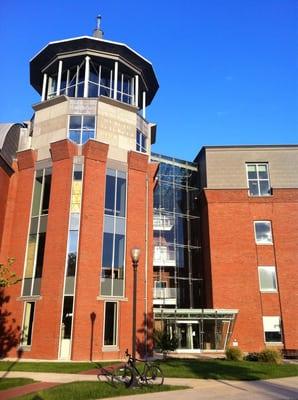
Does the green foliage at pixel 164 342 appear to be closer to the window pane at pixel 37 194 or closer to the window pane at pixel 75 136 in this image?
the window pane at pixel 37 194

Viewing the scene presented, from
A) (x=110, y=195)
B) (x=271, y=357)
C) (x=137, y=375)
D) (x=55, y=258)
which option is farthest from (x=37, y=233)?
(x=271, y=357)

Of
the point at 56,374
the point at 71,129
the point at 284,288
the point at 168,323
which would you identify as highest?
the point at 71,129

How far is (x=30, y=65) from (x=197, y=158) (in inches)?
666

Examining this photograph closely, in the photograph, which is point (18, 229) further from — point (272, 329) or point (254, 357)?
point (272, 329)

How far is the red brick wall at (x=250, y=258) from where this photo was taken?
29.0 m

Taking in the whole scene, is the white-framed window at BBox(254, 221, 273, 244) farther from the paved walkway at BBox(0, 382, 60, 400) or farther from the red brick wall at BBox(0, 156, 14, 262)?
the paved walkway at BBox(0, 382, 60, 400)

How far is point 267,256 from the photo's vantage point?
102 feet

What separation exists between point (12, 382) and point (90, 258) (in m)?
10.1

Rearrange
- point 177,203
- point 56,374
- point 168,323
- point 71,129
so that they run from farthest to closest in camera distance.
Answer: point 177,203 → point 168,323 → point 71,129 → point 56,374

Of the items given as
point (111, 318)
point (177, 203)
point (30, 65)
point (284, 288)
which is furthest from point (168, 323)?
point (30, 65)

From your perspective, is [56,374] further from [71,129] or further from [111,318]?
[71,129]

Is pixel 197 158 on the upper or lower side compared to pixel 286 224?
upper

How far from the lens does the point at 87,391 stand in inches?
455

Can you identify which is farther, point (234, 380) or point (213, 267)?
point (213, 267)
